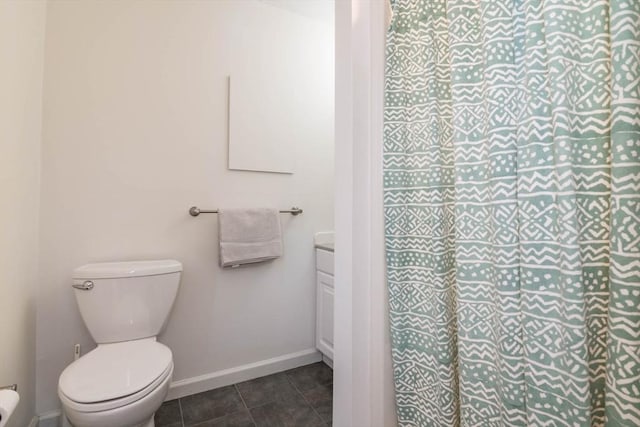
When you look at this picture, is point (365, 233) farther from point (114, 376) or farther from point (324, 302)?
point (324, 302)

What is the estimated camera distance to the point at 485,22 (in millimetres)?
589

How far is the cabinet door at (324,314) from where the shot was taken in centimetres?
181

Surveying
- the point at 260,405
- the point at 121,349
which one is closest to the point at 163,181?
the point at 121,349

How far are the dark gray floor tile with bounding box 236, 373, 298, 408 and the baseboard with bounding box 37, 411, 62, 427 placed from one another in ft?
2.78

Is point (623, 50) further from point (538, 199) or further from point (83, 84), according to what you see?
point (83, 84)

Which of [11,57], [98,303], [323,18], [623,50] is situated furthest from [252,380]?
[323,18]

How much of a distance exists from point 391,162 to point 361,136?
11 cm

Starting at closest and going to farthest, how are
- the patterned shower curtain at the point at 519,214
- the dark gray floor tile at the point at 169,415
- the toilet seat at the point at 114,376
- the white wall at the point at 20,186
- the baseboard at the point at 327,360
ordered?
the patterned shower curtain at the point at 519,214, the toilet seat at the point at 114,376, the white wall at the point at 20,186, the dark gray floor tile at the point at 169,415, the baseboard at the point at 327,360

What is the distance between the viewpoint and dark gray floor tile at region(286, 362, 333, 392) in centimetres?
174

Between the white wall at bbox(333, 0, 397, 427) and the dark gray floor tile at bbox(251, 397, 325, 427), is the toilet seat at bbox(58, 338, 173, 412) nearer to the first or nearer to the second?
the dark gray floor tile at bbox(251, 397, 325, 427)

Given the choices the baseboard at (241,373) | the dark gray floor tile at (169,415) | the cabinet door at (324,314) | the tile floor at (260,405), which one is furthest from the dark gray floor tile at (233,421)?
the cabinet door at (324,314)

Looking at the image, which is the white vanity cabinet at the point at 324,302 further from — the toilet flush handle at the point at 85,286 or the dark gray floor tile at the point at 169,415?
the toilet flush handle at the point at 85,286

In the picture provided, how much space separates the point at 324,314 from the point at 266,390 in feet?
1.82

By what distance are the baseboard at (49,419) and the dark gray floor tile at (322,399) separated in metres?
1.21
